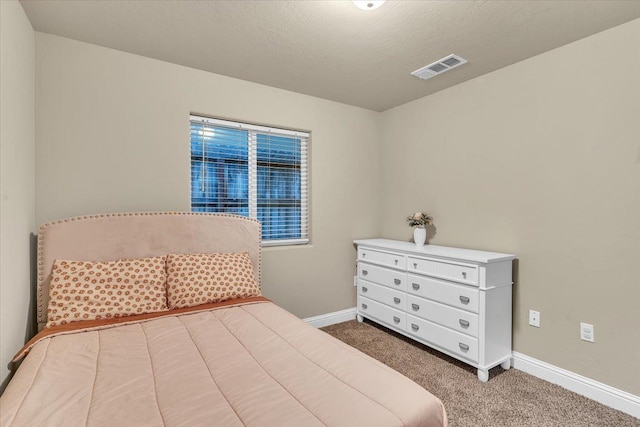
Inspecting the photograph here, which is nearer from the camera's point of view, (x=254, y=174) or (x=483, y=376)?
(x=483, y=376)

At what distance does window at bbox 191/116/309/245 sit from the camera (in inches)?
110

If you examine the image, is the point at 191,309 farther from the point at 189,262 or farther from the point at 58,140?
the point at 58,140

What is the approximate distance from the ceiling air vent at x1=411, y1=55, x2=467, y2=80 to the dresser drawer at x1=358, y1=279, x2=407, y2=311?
6.43 ft

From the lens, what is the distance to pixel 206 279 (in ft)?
7.17

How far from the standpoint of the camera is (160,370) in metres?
1.29

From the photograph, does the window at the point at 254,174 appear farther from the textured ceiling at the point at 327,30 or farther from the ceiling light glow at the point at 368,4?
the ceiling light glow at the point at 368,4

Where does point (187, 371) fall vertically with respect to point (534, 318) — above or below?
above

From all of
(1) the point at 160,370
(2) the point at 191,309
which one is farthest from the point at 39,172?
(1) the point at 160,370

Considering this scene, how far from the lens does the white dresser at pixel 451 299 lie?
2.26 meters

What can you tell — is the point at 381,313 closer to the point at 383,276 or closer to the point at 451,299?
the point at 383,276

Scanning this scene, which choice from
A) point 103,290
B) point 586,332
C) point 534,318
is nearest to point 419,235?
point 534,318

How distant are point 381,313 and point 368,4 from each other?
8.54ft

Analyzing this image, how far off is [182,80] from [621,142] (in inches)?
125

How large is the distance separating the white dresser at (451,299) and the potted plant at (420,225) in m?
0.11
